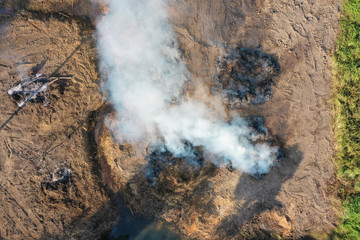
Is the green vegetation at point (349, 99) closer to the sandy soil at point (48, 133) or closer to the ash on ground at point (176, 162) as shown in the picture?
the ash on ground at point (176, 162)

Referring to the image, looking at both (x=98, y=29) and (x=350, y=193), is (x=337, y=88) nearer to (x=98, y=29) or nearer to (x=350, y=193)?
(x=350, y=193)

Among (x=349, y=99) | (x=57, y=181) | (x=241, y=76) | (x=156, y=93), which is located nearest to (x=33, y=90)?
(x=57, y=181)

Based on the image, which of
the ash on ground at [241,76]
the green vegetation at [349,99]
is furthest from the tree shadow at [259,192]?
the ash on ground at [241,76]

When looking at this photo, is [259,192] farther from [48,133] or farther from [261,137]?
[48,133]

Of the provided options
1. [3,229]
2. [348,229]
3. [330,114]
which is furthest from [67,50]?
[348,229]

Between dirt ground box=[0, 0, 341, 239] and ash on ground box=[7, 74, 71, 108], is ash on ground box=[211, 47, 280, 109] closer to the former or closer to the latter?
dirt ground box=[0, 0, 341, 239]
